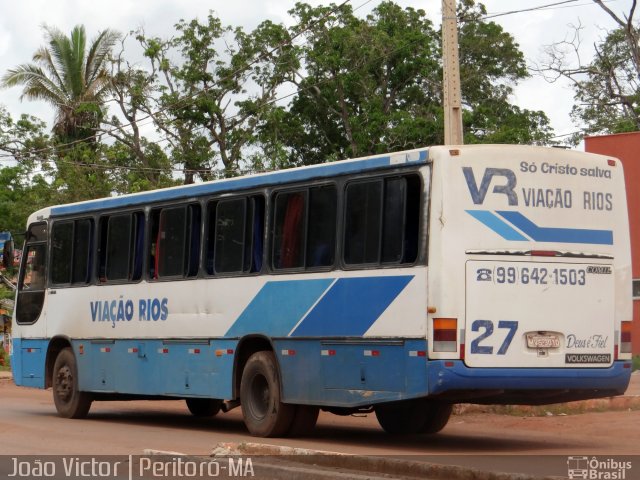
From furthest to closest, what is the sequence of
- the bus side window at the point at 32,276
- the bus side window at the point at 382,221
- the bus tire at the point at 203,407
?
1. the bus side window at the point at 32,276
2. the bus tire at the point at 203,407
3. the bus side window at the point at 382,221

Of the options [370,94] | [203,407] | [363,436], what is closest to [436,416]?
[363,436]

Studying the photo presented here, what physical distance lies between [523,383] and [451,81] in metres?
5.69

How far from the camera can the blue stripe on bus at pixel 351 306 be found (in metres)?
12.6

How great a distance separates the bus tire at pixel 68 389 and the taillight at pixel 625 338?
825 cm

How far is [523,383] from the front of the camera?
12.2 meters

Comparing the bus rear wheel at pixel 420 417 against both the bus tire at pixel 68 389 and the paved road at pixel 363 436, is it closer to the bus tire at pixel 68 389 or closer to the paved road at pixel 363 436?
the paved road at pixel 363 436

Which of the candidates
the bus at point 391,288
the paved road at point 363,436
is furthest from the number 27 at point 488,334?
the paved road at point 363,436

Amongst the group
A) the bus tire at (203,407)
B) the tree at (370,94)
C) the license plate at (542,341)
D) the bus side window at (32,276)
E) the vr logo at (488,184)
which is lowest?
the bus tire at (203,407)

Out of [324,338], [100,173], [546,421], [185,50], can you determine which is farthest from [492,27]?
[324,338]

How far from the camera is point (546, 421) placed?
16.6m

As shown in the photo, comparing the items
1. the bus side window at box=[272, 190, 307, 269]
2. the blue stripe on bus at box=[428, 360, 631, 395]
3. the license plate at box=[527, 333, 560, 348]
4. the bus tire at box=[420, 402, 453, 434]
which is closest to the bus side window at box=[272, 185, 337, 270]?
the bus side window at box=[272, 190, 307, 269]

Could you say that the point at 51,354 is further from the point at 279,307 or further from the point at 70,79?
the point at 70,79

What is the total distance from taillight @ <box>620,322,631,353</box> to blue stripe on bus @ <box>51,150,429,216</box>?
9.40 feet

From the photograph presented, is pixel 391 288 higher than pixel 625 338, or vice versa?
pixel 391 288
